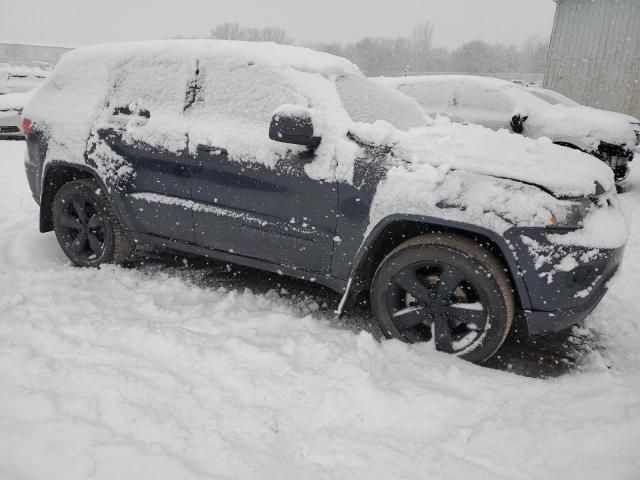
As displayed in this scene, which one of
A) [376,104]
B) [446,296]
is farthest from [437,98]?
[446,296]

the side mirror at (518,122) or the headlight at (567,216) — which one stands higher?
the side mirror at (518,122)

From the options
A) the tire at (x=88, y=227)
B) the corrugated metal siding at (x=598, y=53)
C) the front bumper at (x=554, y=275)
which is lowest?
the tire at (x=88, y=227)

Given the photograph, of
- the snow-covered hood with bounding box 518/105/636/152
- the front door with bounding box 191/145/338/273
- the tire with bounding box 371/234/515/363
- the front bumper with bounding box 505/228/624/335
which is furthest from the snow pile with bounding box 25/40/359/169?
the snow-covered hood with bounding box 518/105/636/152

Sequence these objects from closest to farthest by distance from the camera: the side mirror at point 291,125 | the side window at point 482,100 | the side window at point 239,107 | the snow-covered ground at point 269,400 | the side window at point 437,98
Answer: the snow-covered ground at point 269,400
the side mirror at point 291,125
the side window at point 239,107
the side window at point 482,100
the side window at point 437,98

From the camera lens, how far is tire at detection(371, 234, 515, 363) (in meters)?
2.46

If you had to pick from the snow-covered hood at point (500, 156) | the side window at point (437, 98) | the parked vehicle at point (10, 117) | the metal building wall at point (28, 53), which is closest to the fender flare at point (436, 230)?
the snow-covered hood at point (500, 156)

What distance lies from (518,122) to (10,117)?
10044 mm

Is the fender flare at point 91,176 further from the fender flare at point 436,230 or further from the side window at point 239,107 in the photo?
the fender flare at point 436,230

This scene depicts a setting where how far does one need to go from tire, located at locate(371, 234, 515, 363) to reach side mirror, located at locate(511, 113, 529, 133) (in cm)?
532

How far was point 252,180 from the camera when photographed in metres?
2.92

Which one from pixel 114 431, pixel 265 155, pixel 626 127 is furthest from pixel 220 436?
pixel 626 127

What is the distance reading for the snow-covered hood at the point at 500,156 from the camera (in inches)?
94.9

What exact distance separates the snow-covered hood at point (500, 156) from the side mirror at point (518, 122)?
179 inches

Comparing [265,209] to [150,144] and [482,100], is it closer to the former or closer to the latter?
[150,144]
